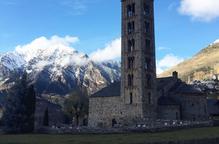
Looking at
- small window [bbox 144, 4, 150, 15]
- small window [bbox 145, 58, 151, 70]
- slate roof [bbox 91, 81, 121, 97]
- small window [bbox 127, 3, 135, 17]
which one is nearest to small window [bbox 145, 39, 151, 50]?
small window [bbox 145, 58, 151, 70]

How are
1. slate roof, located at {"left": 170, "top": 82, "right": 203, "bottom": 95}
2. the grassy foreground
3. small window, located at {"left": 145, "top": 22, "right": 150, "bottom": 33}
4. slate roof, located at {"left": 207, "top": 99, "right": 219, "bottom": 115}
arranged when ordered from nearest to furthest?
the grassy foreground < small window, located at {"left": 145, "top": 22, "right": 150, "bottom": 33} < slate roof, located at {"left": 170, "top": 82, "right": 203, "bottom": 95} < slate roof, located at {"left": 207, "top": 99, "right": 219, "bottom": 115}

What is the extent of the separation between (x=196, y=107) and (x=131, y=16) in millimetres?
25319

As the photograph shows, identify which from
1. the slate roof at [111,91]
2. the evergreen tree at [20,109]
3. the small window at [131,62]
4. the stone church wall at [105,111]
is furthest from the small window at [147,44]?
the evergreen tree at [20,109]

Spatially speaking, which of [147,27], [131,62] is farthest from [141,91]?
[147,27]

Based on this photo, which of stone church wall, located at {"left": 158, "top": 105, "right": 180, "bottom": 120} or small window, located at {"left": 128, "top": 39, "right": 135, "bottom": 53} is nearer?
stone church wall, located at {"left": 158, "top": 105, "right": 180, "bottom": 120}

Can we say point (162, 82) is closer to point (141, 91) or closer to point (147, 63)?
point (147, 63)

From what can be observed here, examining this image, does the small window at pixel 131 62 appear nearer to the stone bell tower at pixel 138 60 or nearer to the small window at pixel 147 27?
the stone bell tower at pixel 138 60

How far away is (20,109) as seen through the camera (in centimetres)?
7131

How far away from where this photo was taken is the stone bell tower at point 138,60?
81812 millimetres

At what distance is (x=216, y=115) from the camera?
95.7 meters

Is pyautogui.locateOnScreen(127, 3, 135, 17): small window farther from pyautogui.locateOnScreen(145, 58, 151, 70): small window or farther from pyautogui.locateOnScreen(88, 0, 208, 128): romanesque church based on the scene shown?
pyautogui.locateOnScreen(145, 58, 151, 70): small window

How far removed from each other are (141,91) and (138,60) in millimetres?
6825

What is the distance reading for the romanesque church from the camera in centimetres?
8231

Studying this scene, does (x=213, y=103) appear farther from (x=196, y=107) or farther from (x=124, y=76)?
(x=124, y=76)
